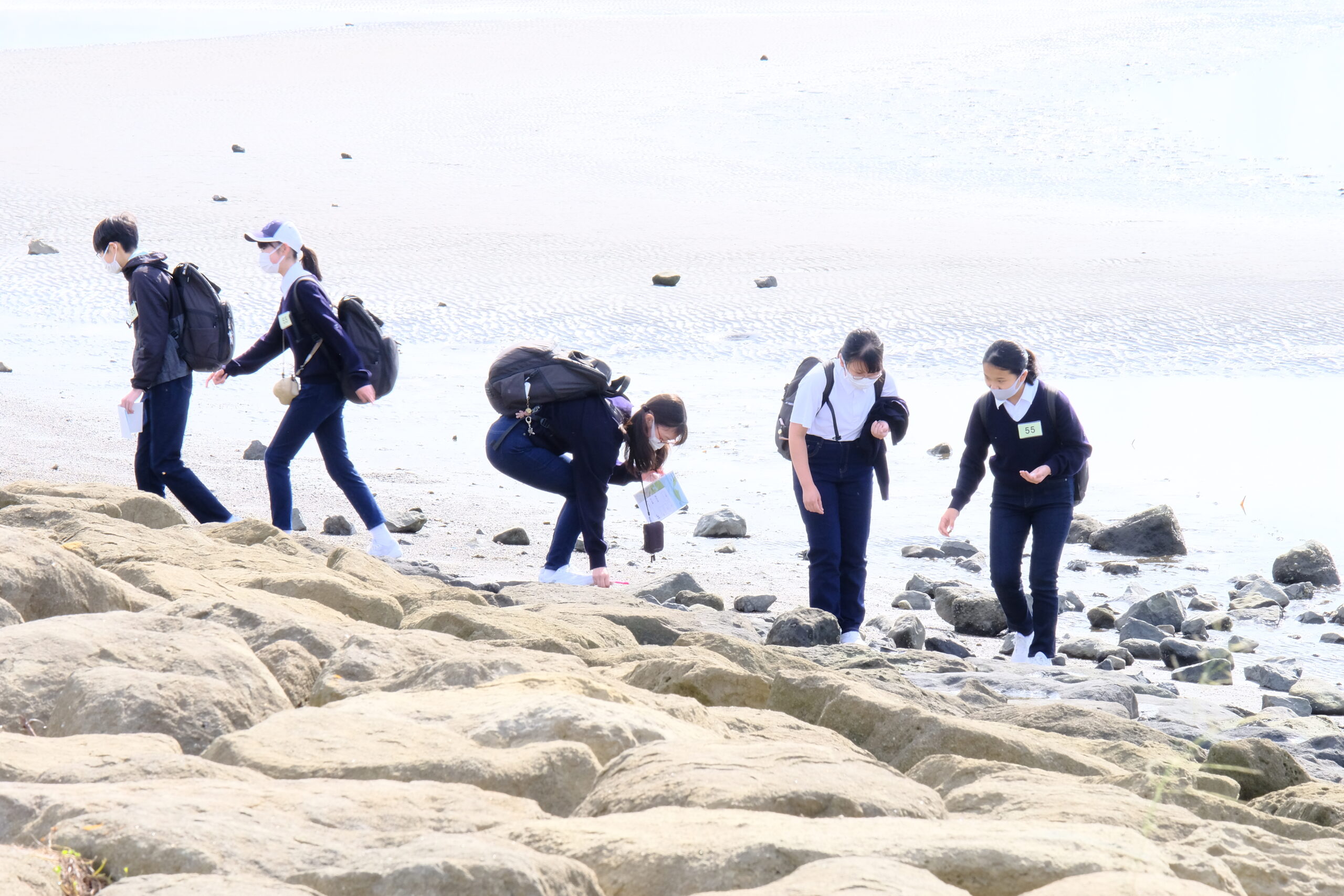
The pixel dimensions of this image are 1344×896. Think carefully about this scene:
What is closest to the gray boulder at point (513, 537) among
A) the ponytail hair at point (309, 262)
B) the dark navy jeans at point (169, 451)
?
the dark navy jeans at point (169, 451)

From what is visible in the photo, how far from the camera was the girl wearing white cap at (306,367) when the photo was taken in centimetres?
698

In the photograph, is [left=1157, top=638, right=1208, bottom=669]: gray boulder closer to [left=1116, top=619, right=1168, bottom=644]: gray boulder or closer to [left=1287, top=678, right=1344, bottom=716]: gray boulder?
[left=1116, top=619, right=1168, bottom=644]: gray boulder

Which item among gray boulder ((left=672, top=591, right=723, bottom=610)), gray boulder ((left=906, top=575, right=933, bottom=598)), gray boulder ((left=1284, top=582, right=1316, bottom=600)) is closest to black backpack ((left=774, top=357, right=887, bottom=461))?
gray boulder ((left=672, top=591, right=723, bottom=610))

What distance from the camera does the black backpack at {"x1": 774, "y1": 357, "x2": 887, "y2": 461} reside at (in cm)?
647

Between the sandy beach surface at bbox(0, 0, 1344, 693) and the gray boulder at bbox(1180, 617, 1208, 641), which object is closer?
the gray boulder at bbox(1180, 617, 1208, 641)

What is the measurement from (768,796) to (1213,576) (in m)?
5.77

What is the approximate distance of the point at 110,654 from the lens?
363cm

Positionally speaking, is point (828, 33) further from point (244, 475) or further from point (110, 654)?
point (110, 654)

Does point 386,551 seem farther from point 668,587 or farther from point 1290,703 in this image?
point 1290,703

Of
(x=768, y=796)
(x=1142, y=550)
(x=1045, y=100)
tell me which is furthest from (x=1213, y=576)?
(x=1045, y=100)

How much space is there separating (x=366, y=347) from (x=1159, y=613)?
415 centimetres

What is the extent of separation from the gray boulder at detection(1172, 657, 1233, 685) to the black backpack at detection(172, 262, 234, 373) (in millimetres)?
4763

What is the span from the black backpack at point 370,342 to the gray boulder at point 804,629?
237cm

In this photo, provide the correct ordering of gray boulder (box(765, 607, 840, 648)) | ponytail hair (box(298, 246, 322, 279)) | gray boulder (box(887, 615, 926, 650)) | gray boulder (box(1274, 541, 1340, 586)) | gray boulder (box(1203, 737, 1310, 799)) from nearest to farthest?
gray boulder (box(1203, 737, 1310, 799))
gray boulder (box(765, 607, 840, 648))
gray boulder (box(887, 615, 926, 650))
ponytail hair (box(298, 246, 322, 279))
gray boulder (box(1274, 541, 1340, 586))
